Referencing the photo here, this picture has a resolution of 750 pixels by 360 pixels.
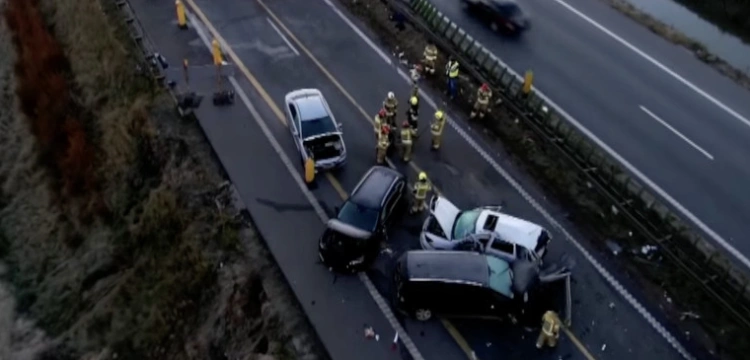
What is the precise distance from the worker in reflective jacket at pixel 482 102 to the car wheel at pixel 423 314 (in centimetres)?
777

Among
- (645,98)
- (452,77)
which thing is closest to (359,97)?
(452,77)

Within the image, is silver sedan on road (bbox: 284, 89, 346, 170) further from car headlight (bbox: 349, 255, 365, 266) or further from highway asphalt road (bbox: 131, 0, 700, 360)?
car headlight (bbox: 349, 255, 365, 266)

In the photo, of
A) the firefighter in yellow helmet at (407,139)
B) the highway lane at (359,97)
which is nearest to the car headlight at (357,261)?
the highway lane at (359,97)

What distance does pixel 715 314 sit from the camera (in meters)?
16.2

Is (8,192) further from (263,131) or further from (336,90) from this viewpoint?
(336,90)

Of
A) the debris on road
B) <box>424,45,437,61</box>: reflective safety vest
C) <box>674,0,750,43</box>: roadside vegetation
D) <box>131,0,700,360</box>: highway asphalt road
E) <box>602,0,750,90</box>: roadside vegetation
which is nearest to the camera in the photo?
<box>131,0,700,360</box>: highway asphalt road

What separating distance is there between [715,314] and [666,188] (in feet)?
15.0

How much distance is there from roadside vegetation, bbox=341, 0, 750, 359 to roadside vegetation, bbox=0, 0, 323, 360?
25.2ft

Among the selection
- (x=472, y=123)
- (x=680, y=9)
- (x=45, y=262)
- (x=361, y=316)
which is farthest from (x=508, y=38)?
(x=45, y=262)

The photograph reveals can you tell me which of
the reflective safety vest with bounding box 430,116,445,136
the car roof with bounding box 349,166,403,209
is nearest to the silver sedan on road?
the car roof with bounding box 349,166,403,209

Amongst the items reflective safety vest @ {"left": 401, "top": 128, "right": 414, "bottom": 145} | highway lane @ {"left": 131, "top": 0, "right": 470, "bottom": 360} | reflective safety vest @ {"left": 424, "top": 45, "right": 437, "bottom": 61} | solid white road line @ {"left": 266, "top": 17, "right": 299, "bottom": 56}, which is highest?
reflective safety vest @ {"left": 424, "top": 45, "right": 437, "bottom": 61}

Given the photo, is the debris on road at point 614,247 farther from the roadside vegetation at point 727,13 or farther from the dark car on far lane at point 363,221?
A: the roadside vegetation at point 727,13

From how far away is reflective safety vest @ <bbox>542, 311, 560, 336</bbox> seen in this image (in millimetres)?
14797

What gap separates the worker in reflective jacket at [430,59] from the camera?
2300cm
